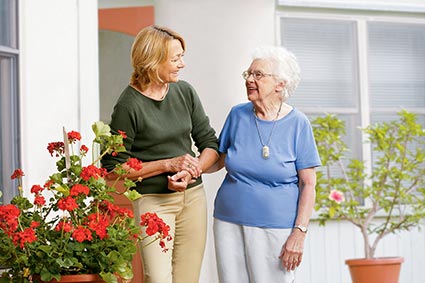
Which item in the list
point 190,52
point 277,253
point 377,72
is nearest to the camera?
point 277,253

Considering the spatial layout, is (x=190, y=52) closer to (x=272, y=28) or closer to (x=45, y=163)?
(x=272, y=28)

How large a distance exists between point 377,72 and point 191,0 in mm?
1776

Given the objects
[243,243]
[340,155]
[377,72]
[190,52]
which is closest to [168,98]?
[243,243]

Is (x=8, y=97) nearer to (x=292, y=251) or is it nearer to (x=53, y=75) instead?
(x=53, y=75)

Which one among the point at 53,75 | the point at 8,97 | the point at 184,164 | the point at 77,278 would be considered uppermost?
the point at 53,75

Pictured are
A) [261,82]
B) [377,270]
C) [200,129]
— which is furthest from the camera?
[377,270]

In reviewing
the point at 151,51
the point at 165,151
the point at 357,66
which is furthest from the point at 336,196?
the point at 151,51

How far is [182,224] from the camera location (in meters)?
3.72

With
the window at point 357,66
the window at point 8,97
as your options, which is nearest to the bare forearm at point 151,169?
the window at point 8,97

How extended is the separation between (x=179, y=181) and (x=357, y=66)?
14.5 feet

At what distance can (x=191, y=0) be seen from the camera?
22.6 feet

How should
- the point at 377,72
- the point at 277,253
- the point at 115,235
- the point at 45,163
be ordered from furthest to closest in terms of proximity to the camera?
the point at 377,72 < the point at 45,163 < the point at 277,253 < the point at 115,235

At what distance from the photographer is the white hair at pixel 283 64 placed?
3732mm

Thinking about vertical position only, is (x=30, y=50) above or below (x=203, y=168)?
above
